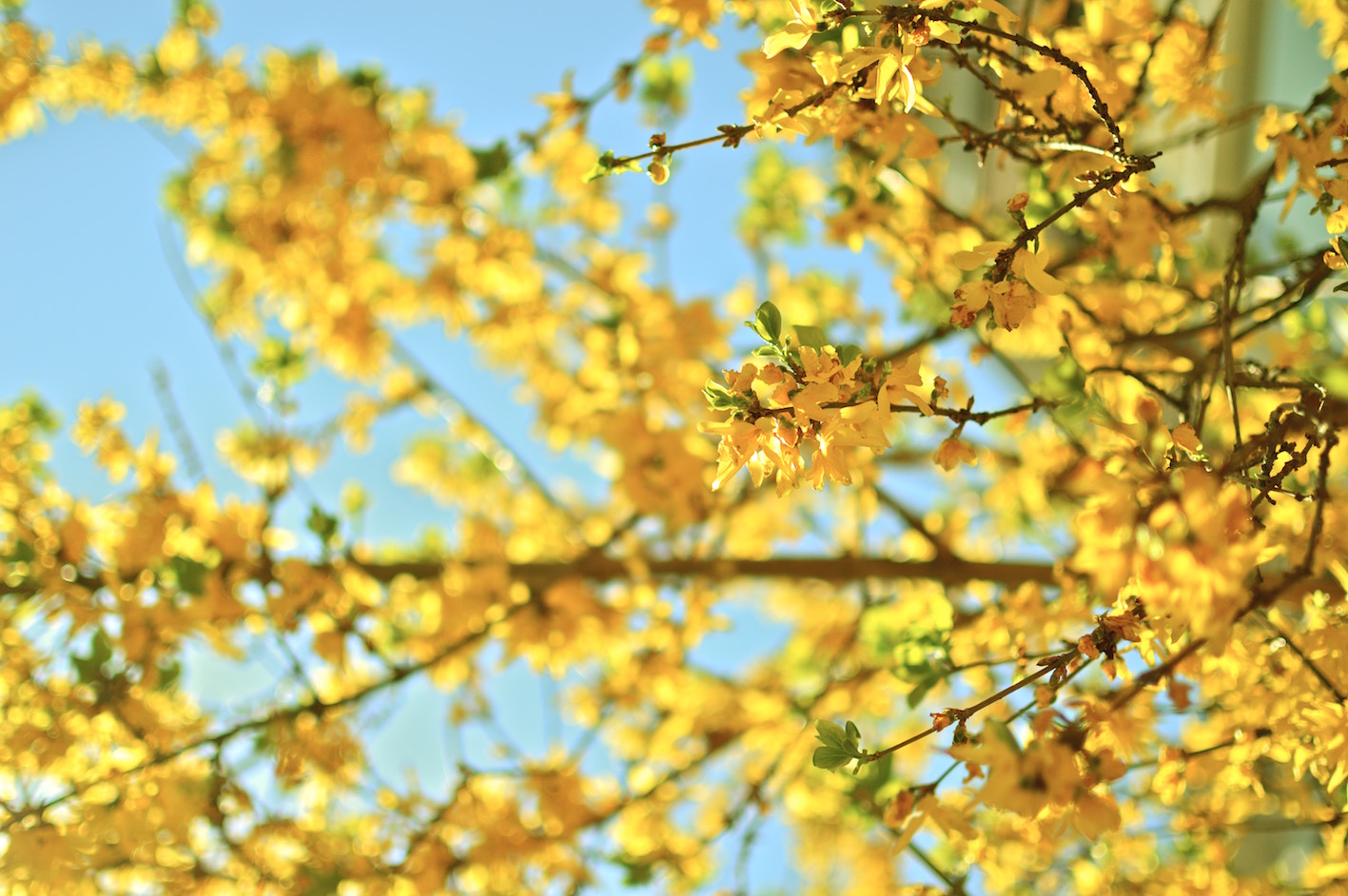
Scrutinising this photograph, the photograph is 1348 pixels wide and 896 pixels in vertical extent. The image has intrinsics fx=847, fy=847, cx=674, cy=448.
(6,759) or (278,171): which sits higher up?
(278,171)

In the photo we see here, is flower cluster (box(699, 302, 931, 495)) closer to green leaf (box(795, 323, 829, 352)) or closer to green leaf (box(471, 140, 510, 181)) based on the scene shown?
green leaf (box(795, 323, 829, 352))

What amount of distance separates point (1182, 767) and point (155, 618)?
1726 millimetres

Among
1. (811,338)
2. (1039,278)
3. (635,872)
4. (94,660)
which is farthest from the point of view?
(635,872)

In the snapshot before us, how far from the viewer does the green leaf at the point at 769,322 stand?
0.84 m

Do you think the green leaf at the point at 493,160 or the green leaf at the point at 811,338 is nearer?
the green leaf at the point at 811,338

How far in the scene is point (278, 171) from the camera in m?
2.62

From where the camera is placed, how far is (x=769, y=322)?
Answer: 85 centimetres

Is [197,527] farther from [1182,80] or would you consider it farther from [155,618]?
[1182,80]

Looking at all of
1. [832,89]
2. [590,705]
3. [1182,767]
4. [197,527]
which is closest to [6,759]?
[197,527]

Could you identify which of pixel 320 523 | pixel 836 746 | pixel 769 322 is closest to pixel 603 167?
pixel 769 322

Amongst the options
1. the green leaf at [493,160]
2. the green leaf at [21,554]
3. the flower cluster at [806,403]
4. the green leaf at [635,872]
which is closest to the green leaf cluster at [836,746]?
the flower cluster at [806,403]

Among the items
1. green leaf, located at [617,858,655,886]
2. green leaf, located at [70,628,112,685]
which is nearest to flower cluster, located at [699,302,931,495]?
green leaf, located at [617,858,655,886]

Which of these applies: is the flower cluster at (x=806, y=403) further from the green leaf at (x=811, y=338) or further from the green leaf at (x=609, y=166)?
the green leaf at (x=609, y=166)

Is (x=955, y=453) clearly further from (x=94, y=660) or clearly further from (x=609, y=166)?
(x=94, y=660)
